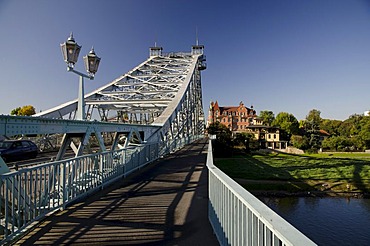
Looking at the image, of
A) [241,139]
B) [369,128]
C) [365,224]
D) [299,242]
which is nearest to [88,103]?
[299,242]

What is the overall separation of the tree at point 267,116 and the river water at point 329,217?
45735 mm

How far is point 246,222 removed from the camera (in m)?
1.76

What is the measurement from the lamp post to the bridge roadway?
85.1 inches

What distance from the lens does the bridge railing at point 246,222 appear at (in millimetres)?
1154

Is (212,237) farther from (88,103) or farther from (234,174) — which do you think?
→ (234,174)

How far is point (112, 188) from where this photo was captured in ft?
17.1

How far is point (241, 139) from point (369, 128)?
26.8 metres

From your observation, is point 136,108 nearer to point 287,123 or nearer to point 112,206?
point 112,206

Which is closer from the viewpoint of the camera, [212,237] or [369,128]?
[212,237]

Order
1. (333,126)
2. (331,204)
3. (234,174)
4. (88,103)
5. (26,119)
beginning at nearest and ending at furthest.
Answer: (26,119) → (331,204) → (88,103) → (234,174) → (333,126)

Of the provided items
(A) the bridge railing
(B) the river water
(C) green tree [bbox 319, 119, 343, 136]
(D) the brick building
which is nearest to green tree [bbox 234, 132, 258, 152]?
(D) the brick building

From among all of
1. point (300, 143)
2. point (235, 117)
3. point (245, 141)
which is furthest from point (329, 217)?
point (235, 117)

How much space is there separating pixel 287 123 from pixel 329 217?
43.6 meters

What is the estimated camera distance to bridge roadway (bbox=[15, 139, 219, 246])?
273 centimetres
